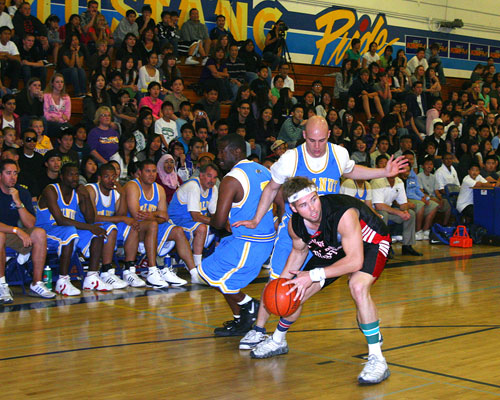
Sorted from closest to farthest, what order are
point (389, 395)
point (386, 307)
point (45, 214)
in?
point (389, 395), point (386, 307), point (45, 214)

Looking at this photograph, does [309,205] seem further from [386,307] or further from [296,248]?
[386,307]

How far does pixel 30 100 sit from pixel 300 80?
7.58 metres

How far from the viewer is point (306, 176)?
521 centimetres

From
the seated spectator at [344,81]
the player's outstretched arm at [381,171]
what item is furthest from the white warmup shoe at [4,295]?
the seated spectator at [344,81]

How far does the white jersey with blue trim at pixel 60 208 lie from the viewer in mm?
7637

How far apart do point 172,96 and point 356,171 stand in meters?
6.46

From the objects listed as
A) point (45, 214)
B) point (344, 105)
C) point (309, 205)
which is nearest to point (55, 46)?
point (45, 214)

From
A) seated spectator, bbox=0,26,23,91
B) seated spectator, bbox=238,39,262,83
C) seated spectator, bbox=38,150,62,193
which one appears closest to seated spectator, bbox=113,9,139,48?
seated spectator, bbox=238,39,262,83

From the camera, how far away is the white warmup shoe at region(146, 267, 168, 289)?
25.5ft

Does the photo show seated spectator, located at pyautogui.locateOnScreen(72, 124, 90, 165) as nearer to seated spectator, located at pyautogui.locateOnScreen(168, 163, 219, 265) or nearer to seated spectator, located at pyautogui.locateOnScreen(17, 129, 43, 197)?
seated spectator, located at pyautogui.locateOnScreen(17, 129, 43, 197)

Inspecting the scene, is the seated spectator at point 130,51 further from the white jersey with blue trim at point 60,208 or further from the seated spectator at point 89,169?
the white jersey with blue trim at point 60,208

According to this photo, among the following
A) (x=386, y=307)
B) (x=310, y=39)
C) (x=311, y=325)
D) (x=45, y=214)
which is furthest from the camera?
(x=310, y=39)

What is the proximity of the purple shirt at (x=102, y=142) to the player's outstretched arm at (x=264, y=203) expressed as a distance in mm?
4650

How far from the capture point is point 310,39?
667 inches
